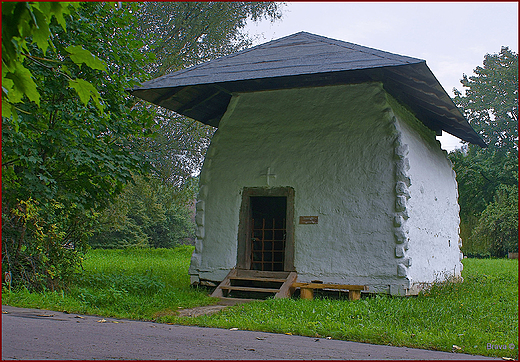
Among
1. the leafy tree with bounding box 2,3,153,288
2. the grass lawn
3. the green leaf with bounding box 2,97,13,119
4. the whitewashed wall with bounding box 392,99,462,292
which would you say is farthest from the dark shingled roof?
the green leaf with bounding box 2,97,13,119

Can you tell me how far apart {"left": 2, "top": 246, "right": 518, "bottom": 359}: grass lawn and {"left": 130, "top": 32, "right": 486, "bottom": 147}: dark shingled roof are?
3647 mm

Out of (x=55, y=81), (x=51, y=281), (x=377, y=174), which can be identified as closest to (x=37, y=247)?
(x=51, y=281)

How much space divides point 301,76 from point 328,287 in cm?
378

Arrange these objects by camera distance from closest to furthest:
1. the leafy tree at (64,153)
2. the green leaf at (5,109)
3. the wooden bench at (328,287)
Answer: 1. the green leaf at (5,109)
2. the leafy tree at (64,153)
3. the wooden bench at (328,287)

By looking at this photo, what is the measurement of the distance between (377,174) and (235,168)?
9.60 feet

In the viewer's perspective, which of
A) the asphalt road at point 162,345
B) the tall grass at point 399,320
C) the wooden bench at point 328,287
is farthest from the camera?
the wooden bench at point 328,287

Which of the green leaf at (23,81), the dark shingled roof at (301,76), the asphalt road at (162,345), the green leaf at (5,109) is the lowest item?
the asphalt road at (162,345)

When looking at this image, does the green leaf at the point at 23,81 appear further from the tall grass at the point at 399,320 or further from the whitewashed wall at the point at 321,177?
the whitewashed wall at the point at 321,177

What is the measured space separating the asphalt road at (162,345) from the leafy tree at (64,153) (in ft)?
8.38

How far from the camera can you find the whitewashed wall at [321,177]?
8766 mm

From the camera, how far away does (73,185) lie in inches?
346


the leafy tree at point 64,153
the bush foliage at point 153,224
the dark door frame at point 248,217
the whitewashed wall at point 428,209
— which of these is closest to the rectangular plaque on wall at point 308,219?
the dark door frame at point 248,217

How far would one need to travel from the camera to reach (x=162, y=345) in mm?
4746

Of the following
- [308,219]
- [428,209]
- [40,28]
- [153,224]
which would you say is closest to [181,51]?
[308,219]
